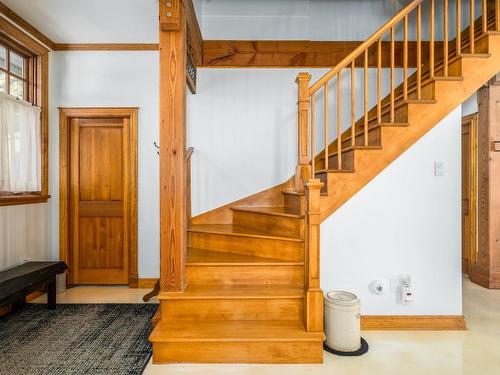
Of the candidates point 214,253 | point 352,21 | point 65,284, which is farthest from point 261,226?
point 352,21

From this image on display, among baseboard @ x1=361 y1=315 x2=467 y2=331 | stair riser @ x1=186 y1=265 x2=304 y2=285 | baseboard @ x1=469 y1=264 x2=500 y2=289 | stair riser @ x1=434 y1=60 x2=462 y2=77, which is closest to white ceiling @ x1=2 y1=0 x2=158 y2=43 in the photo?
stair riser @ x1=186 y1=265 x2=304 y2=285

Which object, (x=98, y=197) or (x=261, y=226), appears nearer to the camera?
(x=261, y=226)

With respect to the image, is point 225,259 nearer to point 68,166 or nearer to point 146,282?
point 146,282

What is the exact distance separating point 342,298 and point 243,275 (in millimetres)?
763

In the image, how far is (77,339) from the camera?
2.44 metres

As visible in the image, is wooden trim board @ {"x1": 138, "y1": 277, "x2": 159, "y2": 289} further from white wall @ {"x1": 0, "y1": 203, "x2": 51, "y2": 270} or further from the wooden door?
the wooden door

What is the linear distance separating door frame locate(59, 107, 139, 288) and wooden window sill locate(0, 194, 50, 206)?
21 cm

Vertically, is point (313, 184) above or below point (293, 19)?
below

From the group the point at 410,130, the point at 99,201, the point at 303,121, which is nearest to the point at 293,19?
the point at 303,121

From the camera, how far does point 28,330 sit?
102 inches

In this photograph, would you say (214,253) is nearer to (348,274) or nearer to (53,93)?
(348,274)

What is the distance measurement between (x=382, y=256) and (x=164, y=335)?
1765mm

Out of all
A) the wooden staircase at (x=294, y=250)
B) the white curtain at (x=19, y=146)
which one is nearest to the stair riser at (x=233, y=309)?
the wooden staircase at (x=294, y=250)

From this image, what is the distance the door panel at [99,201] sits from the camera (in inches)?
145
